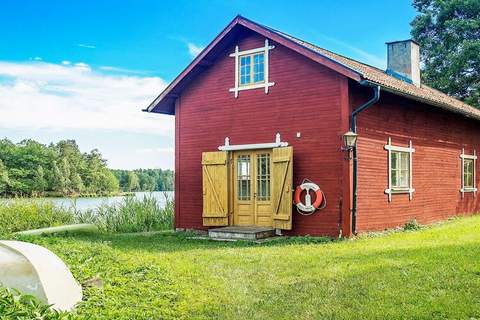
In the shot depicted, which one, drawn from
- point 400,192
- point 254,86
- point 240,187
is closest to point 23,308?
point 240,187

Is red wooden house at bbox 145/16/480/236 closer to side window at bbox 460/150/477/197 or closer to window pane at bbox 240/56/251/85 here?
window pane at bbox 240/56/251/85

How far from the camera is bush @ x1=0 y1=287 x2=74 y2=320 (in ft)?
14.2

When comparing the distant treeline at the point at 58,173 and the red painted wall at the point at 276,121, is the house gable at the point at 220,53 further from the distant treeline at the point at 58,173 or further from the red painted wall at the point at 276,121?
the distant treeline at the point at 58,173

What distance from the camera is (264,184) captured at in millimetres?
12336

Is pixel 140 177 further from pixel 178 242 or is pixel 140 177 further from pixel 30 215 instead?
pixel 178 242

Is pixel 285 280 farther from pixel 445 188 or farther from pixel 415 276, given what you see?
pixel 445 188

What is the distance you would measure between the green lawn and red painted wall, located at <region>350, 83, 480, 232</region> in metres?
2.31

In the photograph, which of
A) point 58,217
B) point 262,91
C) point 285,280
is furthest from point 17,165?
point 285,280

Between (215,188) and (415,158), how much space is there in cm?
516

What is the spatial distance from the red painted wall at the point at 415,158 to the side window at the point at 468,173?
25cm

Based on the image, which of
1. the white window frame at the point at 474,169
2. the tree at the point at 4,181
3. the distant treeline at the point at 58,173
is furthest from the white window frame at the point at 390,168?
the tree at the point at 4,181

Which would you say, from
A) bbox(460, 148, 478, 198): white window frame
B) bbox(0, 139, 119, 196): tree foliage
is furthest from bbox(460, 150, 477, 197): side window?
bbox(0, 139, 119, 196): tree foliage

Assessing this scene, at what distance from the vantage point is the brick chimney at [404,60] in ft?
53.1

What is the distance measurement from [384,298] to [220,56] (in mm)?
8646
